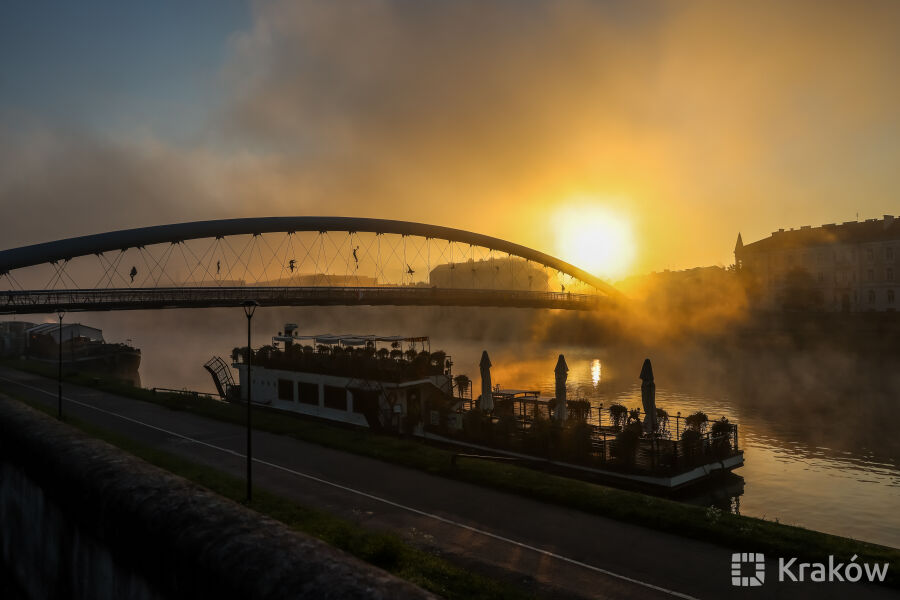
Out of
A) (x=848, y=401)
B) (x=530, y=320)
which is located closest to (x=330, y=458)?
(x=848, y=401)

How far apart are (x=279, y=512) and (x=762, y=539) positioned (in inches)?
455

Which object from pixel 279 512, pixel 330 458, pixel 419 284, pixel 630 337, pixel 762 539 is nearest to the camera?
pixel 762 539

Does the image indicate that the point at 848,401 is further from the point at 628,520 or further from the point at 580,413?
the point at 628,520

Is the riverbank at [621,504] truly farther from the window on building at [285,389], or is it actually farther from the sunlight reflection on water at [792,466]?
the sunlight reflection on water at [792,466]

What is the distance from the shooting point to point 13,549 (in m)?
7.25

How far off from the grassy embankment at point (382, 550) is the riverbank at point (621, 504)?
5112mm

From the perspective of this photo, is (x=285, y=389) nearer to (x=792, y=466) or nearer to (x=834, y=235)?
(x=792, y=466)

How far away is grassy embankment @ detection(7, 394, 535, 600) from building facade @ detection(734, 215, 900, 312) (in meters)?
93.8

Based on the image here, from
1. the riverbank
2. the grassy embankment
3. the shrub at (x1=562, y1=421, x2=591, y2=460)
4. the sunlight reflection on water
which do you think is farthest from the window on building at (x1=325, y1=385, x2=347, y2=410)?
the sunlight reflection on water

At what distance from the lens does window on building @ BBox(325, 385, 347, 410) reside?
30.5 meters

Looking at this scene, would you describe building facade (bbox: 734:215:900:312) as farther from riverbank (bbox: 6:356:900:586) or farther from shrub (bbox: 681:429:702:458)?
riverbank (bbox: 6:356:900:586)

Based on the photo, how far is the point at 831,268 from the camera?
91812 millimetres

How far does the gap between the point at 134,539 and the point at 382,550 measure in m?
7.62

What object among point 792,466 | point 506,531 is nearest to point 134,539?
point 506,531
